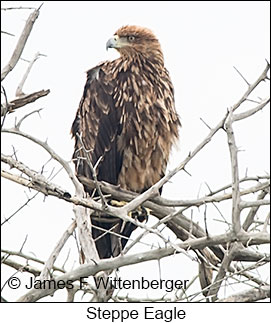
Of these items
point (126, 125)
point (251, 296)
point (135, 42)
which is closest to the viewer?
point (251, 296)

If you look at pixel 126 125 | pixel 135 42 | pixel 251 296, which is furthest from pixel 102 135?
pixel 251 296

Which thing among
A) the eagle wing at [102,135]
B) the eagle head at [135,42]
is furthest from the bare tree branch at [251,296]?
the eagle head at [135,42]

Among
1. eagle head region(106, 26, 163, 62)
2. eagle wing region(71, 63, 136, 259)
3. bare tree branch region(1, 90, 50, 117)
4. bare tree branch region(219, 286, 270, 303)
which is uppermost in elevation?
eagle head region(106, 26, 163, 62)

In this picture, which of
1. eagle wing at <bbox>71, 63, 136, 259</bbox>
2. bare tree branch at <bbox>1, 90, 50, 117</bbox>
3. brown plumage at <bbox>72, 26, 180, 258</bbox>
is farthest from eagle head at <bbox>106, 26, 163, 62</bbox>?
bare tree branch at <bbox>1, 90, 50, 117</bbox>

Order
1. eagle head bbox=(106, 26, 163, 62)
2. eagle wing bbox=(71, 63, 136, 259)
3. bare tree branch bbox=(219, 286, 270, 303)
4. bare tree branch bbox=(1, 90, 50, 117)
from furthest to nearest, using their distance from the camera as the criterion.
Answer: eagle head bbox=(106, 26, 163, 62) → eagle wing bbox=(71, 63, 136, 259) → bare tree branch bbox=(219, 286, 270, 303) → bare tree branch bbox=(1, 90, 50, 117)

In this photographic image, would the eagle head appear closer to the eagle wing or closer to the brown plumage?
the brown plumage

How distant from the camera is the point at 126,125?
5574 millimetres

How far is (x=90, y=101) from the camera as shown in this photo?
19.0 feet

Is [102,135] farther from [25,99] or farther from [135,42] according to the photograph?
[25,99]

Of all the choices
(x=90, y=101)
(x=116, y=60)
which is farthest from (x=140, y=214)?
(x=116, y=60)

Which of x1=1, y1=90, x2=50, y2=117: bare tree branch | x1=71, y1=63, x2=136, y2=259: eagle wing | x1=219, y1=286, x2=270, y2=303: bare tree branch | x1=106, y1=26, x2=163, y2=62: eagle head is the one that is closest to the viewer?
x1=1, y1=90, x2=50, y2=117: bare tree branch

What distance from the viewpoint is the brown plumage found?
5574 mm

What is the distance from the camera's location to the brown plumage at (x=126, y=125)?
557 cm

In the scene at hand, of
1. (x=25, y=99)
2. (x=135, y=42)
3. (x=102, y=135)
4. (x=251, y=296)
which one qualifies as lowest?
(x=251, y=296)
